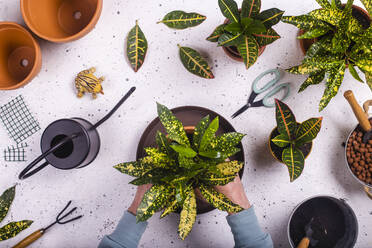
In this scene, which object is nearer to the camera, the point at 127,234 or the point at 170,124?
the point at 170,124

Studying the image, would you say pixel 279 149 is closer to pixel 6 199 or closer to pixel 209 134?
pixel 209 134

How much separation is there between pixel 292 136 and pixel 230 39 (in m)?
0.35

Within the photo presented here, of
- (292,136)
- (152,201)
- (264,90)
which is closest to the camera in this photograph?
(152,201)

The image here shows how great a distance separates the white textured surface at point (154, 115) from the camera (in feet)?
3.49

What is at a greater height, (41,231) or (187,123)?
(187,123)

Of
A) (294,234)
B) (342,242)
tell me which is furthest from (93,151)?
(342,242)

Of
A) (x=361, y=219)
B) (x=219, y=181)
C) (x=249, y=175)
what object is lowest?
(x=361, y=219)

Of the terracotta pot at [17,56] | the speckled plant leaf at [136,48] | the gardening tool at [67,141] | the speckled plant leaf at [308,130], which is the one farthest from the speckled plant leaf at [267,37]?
the terracotta pot at [17,56]

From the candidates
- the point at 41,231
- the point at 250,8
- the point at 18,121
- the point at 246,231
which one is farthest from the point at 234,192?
the point at 18,121

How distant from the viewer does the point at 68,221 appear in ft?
3.50

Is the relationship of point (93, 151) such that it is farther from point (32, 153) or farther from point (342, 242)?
point (342, 242)

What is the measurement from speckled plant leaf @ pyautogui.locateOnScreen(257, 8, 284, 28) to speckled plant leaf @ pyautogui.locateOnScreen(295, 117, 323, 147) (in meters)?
0.31

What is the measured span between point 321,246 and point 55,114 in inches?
39.2

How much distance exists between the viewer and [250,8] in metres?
0.90
